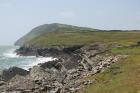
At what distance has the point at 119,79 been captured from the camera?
153ft

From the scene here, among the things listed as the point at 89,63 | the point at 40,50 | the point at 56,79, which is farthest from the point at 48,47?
the point at 56,79

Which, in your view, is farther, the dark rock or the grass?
the dark rock

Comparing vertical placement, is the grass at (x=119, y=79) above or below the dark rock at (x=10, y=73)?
above

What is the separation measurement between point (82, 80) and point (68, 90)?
14.7ft

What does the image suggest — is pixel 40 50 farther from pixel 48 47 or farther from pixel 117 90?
pixel 117 90

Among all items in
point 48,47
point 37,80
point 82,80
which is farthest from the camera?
point 48,47

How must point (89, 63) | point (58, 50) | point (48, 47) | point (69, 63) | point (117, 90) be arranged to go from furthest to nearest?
1. point (48, 47)
2. point (58, 50)
3. point (69, 63)
4. point (89, 63)
5. point (117, 90)

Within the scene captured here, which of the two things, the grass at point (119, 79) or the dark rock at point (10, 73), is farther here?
the dark rock at point (10, 73)

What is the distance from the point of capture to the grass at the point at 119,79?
42.3 metres

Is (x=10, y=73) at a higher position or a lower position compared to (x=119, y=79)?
lower

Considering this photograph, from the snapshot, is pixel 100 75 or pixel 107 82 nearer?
pixel 107 82

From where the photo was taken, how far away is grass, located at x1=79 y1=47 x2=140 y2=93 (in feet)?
139

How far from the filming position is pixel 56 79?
5575 centimetres

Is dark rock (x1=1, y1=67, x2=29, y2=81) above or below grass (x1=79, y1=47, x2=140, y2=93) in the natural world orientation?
below
